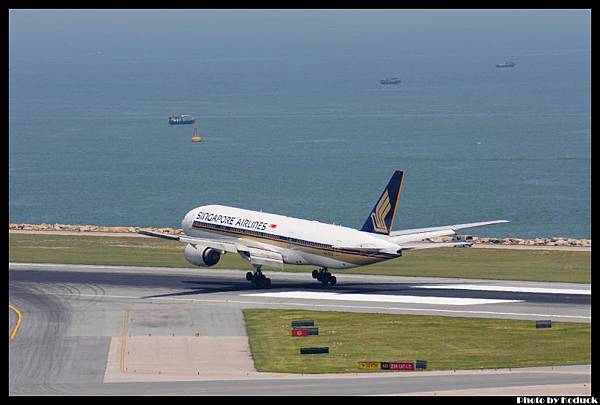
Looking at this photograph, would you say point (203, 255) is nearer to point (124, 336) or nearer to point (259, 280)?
point (259, 280)

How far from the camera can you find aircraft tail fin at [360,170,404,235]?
330 feet

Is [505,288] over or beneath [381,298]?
beneath

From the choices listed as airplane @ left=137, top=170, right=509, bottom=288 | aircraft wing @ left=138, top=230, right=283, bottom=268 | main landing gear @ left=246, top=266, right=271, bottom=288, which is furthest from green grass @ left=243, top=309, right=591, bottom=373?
main landing gear @ left=246, top=266, right=271, bottom=288

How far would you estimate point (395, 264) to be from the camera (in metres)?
125

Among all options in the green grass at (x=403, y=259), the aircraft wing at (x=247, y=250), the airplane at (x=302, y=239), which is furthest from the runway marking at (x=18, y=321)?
the green grass at (x=403, y=259)

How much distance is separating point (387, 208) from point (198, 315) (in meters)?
19.3

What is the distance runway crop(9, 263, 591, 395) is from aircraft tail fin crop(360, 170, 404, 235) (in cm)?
581

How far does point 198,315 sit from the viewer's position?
92.9 meters

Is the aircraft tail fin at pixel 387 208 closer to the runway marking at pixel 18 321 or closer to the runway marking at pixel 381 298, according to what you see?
the runway marking at pixel 381 298

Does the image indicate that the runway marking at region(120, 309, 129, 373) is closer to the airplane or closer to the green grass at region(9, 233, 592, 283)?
the airplane

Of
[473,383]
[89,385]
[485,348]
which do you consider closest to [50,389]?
[89,385]

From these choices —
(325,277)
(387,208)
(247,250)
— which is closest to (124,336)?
(247,250)

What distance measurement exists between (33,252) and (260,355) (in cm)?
5827

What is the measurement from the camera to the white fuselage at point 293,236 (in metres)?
101
